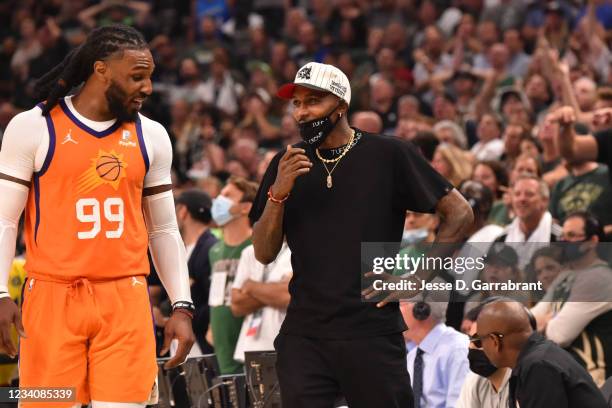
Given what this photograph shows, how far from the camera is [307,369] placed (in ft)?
15.3

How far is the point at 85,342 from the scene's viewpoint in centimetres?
441

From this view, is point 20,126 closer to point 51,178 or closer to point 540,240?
point 51,178

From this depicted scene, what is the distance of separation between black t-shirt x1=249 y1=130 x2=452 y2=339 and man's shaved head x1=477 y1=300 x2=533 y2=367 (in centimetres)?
102

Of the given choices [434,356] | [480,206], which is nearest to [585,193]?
[480,206]

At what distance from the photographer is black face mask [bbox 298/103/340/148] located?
4801 millimetres

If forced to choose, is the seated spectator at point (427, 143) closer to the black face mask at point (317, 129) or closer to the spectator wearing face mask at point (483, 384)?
the spectator wearing face mask at point (483, 384)

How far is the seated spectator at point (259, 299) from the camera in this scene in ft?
25.0

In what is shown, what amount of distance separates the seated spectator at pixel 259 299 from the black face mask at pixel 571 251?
5.79 feet

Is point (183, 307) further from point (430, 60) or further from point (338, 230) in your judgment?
point (430, 60)

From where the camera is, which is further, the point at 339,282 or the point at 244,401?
the point at 244,401

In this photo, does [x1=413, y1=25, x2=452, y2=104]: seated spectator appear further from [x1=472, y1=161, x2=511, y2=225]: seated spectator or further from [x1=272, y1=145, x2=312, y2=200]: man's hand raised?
[x1=272, y1=145, x2=312, y2=200]: man's hand raised

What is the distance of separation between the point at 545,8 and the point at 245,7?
18.4ft

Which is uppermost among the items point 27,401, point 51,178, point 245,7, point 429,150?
point 245,7

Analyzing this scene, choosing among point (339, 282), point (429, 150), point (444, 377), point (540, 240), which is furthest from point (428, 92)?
point (339, 282)
